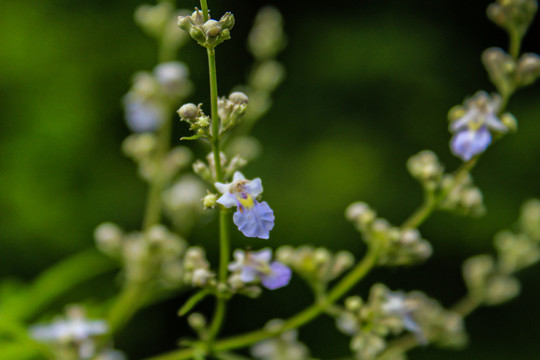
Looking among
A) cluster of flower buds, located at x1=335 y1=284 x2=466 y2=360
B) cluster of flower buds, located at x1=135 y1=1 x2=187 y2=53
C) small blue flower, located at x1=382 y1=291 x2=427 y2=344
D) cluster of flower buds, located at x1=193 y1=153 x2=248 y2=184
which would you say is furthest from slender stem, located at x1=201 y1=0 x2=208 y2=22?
cluster of flower buds, located at x1=135 y1=1 x2=187 y2=53

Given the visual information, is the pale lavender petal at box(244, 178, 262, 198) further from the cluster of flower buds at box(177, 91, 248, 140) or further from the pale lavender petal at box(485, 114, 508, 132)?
the pale lavender petal at box(485, 114, 508, 132)

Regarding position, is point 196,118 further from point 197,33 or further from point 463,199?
point 463,199

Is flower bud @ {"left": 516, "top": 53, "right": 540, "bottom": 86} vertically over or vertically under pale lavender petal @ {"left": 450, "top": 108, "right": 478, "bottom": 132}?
over

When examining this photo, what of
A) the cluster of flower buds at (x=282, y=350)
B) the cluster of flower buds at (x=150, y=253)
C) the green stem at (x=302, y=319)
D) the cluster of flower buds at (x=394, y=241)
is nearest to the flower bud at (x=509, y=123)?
the cluster of flower buds at (x=394, y=241)

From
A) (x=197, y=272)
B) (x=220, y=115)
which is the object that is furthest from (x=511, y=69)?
(x=197, y=272)

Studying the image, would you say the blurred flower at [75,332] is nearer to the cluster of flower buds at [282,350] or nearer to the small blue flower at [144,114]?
the cluster of flower buds at [282,350]
